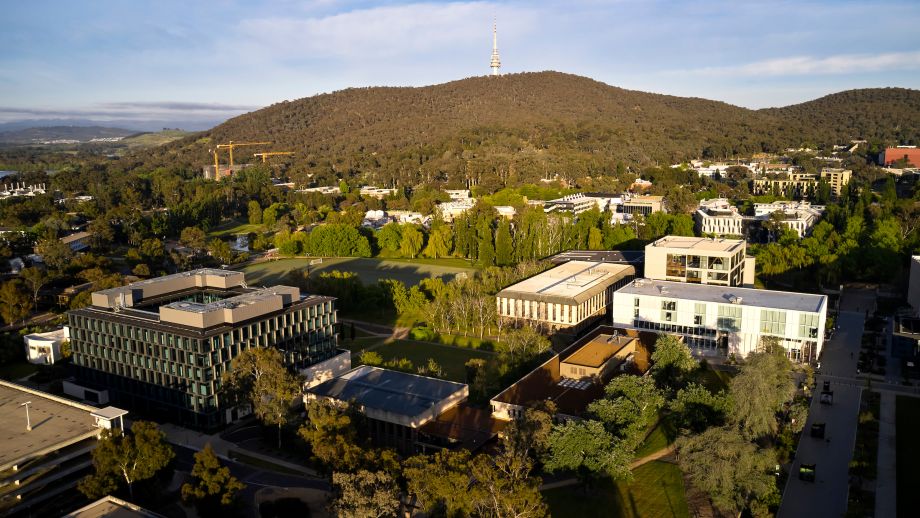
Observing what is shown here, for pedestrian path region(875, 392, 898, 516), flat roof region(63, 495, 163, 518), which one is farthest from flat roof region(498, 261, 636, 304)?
flat roof region(63, 495, 163, 518)

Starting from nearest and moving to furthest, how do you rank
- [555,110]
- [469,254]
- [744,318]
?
[744,318]
[469,254]
[555,110]

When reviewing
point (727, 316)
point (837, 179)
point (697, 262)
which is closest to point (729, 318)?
point (727, 316)

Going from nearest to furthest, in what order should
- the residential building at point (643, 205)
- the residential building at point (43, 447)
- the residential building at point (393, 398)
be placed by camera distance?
the residential building at point (43, 447) < the residential building at point (393, 398) < the residential building at point (643, 205)

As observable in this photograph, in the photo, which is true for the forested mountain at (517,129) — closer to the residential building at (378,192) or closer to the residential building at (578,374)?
the residential building at (378,192)

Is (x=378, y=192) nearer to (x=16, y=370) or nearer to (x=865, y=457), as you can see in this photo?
(x=16, y=370)

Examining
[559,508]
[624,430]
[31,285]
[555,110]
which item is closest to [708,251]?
[624,430]

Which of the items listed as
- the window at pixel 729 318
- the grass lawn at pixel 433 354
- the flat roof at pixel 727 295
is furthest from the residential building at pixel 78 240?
the window at pixel 729 318

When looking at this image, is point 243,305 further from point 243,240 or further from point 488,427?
point 243,240
